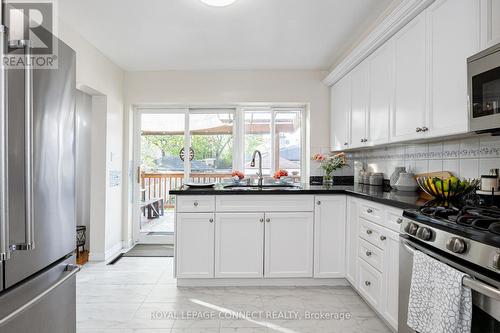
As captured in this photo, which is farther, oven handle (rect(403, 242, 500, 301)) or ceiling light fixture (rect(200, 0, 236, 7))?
ceiling light fixture (rect(200, 0, 236, 7))

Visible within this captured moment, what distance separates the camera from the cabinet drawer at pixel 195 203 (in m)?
2.65

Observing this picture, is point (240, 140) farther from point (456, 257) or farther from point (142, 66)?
point (456, 257)

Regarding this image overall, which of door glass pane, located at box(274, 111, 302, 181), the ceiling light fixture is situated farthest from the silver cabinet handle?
door glass pane, located at box(274, 111, 302, 181)

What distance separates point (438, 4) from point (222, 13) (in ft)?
5.39

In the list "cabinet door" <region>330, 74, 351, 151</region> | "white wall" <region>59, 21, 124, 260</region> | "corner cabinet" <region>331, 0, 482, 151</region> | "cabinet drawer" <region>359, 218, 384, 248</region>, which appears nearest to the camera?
"corner cabinet" <region>331, 0, 482, 151</region>

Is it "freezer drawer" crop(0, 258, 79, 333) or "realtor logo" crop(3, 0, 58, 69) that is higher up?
"realtor logo" crop(3, 0, 58, 69)

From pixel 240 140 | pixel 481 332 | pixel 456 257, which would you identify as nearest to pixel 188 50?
pixel 240 140

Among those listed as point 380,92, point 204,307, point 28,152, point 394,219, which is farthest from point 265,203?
point 28,152

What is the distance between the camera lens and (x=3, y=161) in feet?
3.22

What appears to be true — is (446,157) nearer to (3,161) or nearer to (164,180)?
(3,161)

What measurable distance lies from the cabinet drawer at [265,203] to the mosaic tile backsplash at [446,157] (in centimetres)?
95

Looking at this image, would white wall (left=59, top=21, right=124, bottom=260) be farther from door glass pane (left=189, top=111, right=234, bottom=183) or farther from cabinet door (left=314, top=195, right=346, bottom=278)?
cabinet door (left=314, top=195, right=346, bottom=278)

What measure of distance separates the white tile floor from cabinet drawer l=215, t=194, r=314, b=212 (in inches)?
29.3

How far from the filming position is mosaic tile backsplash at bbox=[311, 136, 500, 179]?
1.84 metres
